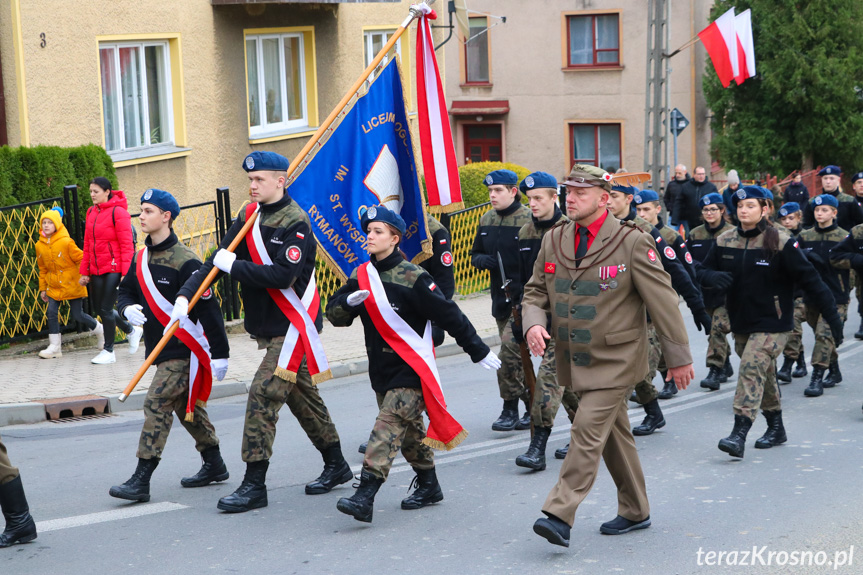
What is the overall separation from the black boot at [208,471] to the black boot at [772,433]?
3830mm

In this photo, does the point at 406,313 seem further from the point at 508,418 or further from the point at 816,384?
the point at 816,384

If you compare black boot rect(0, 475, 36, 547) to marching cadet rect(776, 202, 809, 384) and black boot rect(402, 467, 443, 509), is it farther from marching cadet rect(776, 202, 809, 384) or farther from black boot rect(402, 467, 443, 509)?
marching cadet rect(776, 202, 809, 384)

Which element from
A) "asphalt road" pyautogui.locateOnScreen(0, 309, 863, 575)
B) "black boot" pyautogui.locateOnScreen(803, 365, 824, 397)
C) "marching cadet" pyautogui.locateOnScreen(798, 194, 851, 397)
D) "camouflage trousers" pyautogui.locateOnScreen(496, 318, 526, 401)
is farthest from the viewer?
"marching cadet" pyautogui.locateOnScreen(798, 194, 851, 397)

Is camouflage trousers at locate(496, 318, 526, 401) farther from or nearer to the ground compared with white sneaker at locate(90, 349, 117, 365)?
farther from the ground

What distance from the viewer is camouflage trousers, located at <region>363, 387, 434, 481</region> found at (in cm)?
642

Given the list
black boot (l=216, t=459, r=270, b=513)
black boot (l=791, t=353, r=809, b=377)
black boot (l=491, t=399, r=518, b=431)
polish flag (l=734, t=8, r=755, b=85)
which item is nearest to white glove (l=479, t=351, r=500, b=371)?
black boot (l=216, t=459, r=270, b=513)

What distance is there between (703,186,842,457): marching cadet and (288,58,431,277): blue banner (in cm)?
225

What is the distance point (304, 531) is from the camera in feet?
21.2

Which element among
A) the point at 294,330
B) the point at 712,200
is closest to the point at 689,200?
the point at 712,200

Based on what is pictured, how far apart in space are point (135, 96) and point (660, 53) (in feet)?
33.1

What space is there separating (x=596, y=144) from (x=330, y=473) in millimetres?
30676

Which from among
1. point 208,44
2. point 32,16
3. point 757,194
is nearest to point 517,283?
point 757,194

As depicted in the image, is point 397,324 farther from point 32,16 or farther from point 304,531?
point 32,16

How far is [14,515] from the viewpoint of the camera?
6168mm
